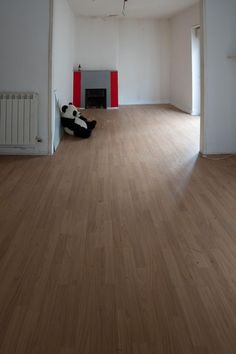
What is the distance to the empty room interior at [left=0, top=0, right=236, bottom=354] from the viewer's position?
184cm

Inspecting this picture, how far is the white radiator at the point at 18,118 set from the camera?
200 inches

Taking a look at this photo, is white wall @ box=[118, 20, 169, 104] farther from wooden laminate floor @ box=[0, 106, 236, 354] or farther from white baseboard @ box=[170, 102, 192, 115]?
wooden laminate floor @ box=[0, 106, 236, 354]

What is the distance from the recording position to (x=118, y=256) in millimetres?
2520

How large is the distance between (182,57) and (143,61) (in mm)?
1650

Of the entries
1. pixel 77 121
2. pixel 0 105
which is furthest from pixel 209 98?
pixel 0 105

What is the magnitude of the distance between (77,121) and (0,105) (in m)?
1.65

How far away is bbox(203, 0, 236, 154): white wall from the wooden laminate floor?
1.38 ft

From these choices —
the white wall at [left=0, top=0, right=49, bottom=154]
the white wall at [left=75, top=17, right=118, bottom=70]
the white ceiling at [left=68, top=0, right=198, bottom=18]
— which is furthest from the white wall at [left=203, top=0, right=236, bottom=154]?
the white wall at [left=75, top=17, right=118, bottom=70]

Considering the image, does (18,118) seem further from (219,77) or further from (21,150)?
(219,77)

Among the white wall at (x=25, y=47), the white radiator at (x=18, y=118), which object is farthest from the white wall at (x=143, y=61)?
the white radiator at (x=18, y=118)

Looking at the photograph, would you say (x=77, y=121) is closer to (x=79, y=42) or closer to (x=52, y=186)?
(x=52, y=186)

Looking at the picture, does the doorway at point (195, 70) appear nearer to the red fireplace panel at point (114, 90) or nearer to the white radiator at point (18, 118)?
the red fireplace panel at point (114, 90)

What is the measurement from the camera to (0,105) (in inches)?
200

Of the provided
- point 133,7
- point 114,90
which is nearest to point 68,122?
point 133,7
